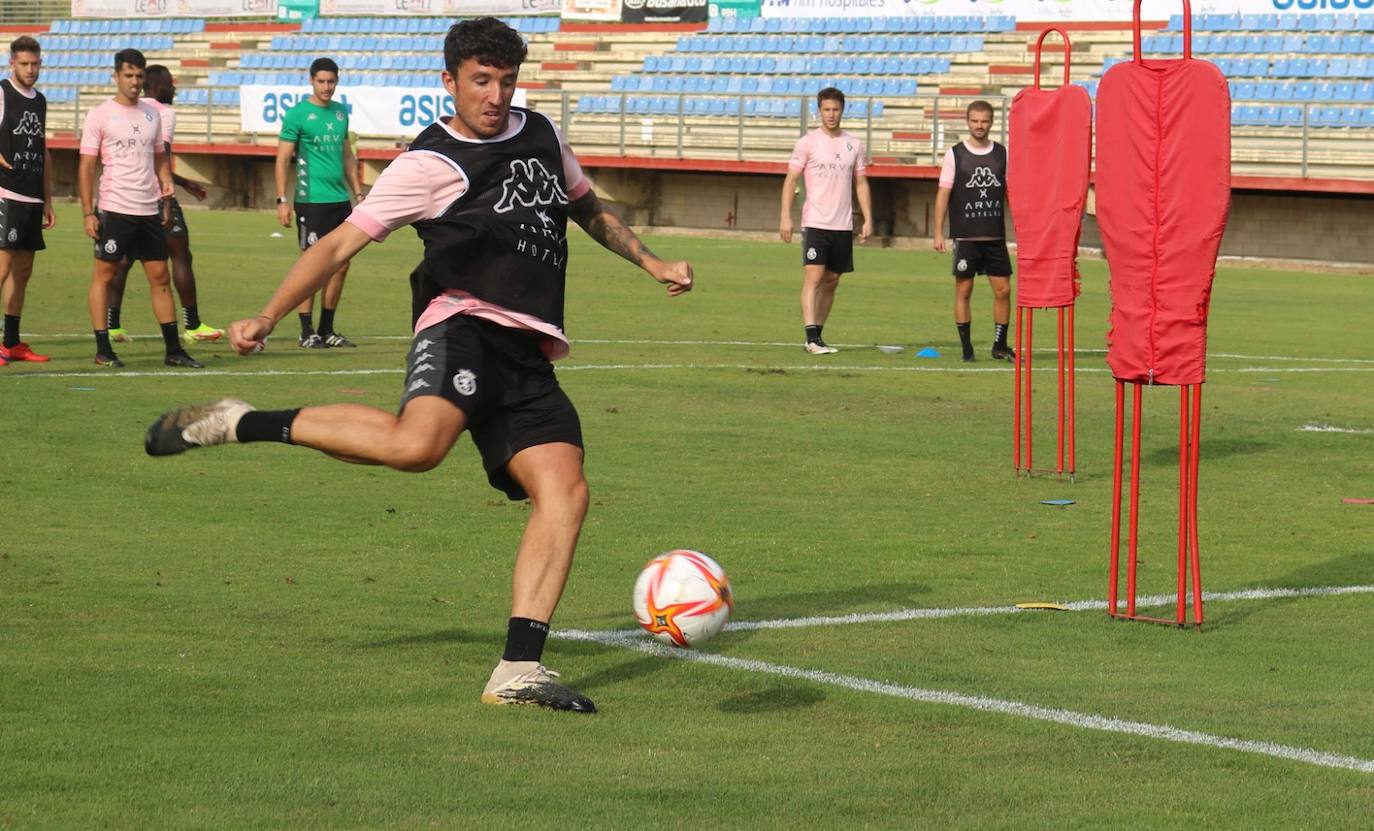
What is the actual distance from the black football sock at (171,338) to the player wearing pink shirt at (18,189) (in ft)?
3.19

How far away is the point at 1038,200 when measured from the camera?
33.6ft

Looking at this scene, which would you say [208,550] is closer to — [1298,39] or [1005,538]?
[1005,538]

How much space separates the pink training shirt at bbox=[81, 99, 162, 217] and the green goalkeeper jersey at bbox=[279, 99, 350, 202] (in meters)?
1.70

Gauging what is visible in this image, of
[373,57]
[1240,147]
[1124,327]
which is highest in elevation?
[373,57]

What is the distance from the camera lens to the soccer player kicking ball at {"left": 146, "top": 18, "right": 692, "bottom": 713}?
5.75m

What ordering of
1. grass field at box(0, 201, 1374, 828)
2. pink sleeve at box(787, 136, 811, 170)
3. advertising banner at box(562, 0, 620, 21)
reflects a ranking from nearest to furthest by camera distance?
grass field at box(0, 201, 1374, 828) < pink sleeve at box(787, 136, 811, 170) < advertising banner at box(562, 0, 620, 21)

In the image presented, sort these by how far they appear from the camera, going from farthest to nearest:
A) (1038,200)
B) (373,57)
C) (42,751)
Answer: (373,57), (1038,200), (42,751)

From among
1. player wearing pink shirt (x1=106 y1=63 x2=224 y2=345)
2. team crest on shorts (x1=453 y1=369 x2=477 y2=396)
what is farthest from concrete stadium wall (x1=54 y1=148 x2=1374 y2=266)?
team crest on shorts (x1=453 y1=369 x2=477 y2=396)

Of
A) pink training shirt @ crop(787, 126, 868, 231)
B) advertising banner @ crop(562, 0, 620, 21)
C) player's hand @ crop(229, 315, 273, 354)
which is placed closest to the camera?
player's hand @ crop(229, 315, 273, 354)

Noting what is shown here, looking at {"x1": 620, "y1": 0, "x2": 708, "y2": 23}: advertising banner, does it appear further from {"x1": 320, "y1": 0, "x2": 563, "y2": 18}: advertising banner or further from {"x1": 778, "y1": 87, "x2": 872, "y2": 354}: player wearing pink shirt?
{"x1": 778, "y1": 87, "x2": 872, "y2": 354}: player wearing pink shirt

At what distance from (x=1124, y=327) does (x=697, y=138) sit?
106 ft

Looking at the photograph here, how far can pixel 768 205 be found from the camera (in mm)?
38344

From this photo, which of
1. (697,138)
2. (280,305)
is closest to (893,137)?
(697,138)

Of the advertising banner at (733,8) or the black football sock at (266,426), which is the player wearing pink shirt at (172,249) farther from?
the advertising banner at (733,8)
